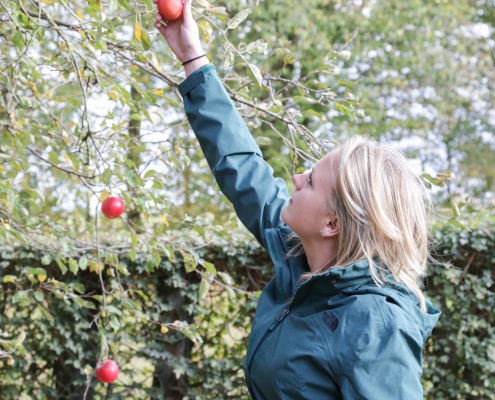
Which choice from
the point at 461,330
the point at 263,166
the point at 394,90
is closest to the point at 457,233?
the point at 461,330

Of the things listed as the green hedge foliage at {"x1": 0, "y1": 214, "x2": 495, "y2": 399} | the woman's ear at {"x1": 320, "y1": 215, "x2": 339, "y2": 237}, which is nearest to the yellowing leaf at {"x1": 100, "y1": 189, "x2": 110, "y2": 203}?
the woman's ear at {"x1": 320, "y1": 215, "x2": 339, "y2": 237}

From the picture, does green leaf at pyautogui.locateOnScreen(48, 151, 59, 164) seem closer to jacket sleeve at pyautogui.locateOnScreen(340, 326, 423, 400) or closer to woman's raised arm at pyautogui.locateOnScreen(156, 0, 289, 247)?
woman's raised arm at pyautogui.locateOnScreen(156, 0, 289, 247)

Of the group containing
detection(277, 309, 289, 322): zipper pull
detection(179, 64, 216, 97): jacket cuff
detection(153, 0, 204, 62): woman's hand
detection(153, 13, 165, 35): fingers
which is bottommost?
detection(277, 309, 289, 322): zipper pull

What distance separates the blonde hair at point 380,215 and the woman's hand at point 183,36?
1.61 feet

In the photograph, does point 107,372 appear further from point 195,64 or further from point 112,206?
point 195,64

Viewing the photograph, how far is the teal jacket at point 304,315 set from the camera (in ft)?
3.58

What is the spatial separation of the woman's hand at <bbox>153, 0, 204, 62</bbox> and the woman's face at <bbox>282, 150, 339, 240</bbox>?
17.9 inches

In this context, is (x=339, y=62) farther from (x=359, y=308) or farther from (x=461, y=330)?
(x=359, y=308)

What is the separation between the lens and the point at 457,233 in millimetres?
3430

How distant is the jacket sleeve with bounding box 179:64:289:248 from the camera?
1.51m

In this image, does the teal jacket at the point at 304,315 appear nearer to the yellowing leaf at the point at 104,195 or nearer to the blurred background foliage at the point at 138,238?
the blurred background foliage at the point at 138,238

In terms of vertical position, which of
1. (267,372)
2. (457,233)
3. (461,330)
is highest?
(267,372)

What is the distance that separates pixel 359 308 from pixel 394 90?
8.92 metres

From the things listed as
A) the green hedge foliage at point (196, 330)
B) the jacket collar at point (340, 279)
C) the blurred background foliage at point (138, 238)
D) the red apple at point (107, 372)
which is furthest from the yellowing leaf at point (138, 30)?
the green hedge foliage at point (196, 330)
